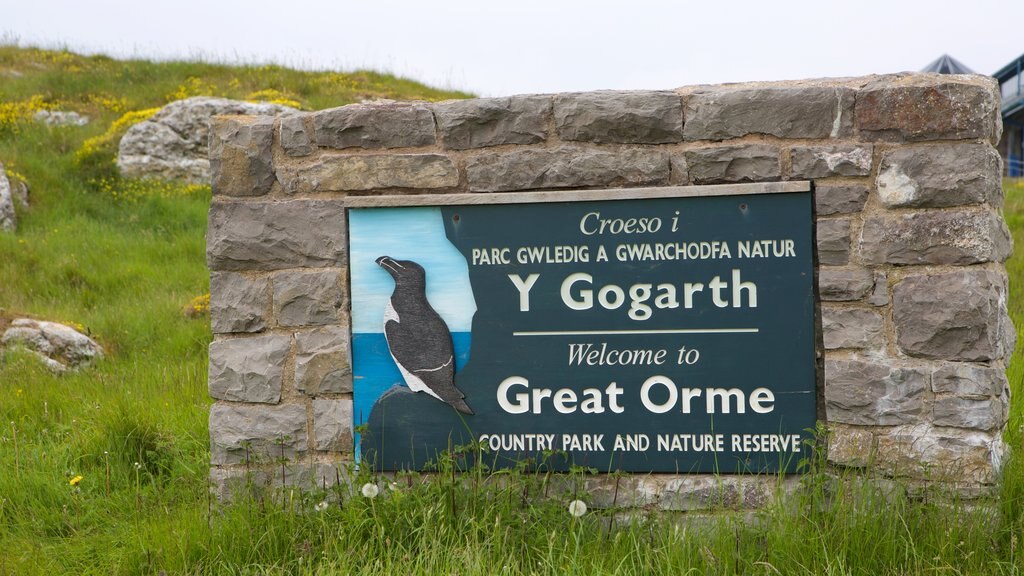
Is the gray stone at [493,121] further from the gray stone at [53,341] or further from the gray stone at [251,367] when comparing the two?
the gray stone at [53,341]

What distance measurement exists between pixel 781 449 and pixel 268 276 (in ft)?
7.37

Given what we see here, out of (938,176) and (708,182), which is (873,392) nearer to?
(938,176)

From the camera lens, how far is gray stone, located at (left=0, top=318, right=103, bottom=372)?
5.98 meters

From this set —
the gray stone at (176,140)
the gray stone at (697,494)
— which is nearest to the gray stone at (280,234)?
the gray stone at (697,494)

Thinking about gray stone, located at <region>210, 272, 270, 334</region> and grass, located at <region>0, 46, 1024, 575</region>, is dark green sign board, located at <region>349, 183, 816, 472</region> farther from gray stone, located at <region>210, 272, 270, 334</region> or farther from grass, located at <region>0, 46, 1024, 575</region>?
gray stone, located at <region>210, 272, 270, 334</region>

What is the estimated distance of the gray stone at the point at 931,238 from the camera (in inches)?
125

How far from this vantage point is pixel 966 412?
3207mm

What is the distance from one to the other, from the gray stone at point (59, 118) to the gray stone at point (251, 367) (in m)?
11.9

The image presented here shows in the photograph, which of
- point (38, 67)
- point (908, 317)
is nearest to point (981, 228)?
point (908, 317)

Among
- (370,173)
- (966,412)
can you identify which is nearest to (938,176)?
(966,412)

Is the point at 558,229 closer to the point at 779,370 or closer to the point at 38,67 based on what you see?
the point at 779,370

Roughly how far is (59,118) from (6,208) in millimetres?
4929

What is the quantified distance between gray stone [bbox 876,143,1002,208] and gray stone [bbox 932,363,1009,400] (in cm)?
62

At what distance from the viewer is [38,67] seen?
17.6m
